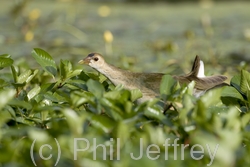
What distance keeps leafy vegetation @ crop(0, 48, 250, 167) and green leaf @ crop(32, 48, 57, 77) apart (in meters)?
0.12

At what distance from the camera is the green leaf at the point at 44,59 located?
321cm

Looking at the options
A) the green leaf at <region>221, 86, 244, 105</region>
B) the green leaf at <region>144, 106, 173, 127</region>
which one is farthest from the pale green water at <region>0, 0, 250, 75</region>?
the green leaf at <region>144, 106, 173, 127</region>

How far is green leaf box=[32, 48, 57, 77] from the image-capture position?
321 cm

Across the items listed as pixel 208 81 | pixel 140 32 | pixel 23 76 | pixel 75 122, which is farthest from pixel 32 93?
pixel 140 32

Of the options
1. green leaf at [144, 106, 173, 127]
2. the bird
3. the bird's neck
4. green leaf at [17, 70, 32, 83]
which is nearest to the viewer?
green leaf at [144, 106, 173, 127]

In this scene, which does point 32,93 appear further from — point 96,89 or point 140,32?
point 140,32

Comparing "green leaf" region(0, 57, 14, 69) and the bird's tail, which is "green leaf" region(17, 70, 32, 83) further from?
the bird's tail

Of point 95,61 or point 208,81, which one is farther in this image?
point 95,61

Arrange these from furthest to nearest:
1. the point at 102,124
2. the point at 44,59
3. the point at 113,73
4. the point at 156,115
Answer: the point at 113,73
the point at 44,59
the point at 156,115
the point at 102,124

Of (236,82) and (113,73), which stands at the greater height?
(236,82)

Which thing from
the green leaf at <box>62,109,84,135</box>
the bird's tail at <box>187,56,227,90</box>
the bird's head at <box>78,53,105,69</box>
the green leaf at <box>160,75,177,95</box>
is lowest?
the bird's tail at <box>187,56,227,90</box>

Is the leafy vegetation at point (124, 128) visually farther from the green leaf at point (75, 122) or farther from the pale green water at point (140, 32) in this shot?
the pale green water at point (140, 32)

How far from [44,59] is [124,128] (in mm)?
1246

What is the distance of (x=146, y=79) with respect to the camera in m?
3.85
